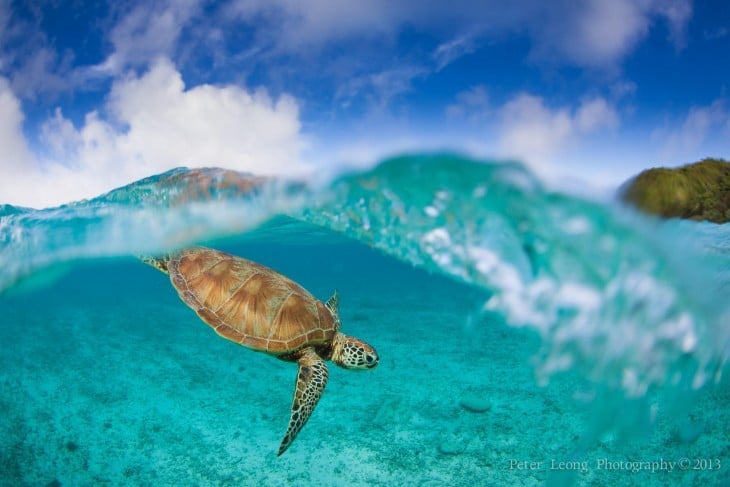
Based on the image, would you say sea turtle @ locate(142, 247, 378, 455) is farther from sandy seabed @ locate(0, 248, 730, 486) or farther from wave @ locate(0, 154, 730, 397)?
wave @ locate(0, 154, 730, 397)

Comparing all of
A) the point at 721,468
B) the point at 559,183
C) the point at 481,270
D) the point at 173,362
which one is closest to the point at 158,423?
the point at 173,362

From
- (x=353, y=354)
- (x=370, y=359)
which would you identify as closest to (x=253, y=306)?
(x=353, y=354)

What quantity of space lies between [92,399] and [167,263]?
214 inches

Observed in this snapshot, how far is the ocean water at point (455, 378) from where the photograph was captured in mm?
6469

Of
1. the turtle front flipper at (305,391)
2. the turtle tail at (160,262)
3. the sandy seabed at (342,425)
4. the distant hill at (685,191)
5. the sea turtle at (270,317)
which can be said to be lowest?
the sandy seabed at (342,425)

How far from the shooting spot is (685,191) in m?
6.73

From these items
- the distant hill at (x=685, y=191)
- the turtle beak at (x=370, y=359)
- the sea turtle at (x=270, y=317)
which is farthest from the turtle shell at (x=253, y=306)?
the distant hill at (x=685, y=191)

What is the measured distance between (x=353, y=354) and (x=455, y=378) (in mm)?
4901

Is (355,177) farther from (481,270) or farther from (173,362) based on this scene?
(173,362)

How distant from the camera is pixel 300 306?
5.91m

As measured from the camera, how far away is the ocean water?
21.2ft

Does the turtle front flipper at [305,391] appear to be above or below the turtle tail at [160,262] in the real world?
below

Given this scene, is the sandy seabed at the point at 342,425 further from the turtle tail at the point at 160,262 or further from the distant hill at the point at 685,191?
the distant hill at the point at 685,191

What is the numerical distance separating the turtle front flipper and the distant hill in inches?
232
